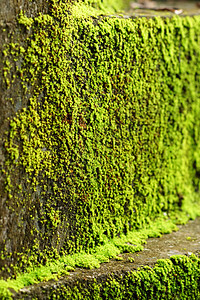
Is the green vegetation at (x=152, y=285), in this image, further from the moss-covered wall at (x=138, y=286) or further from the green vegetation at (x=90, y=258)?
the green vegetation at (x=90, y=258)

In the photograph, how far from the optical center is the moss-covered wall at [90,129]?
7.43ft

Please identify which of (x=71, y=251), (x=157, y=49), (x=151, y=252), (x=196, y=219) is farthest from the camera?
(x=196, y=219)

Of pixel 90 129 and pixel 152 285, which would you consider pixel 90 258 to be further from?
pixel 90 129

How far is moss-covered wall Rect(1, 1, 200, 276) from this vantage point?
2264mm

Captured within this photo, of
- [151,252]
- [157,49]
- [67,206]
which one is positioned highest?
[157,49]

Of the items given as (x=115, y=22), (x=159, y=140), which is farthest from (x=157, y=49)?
(x=159, y=140)

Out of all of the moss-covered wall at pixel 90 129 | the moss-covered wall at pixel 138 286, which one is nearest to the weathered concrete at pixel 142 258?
the moss-covered wall at pixel 138 286

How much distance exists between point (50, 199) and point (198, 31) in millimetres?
2424

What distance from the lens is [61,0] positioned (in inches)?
94.3

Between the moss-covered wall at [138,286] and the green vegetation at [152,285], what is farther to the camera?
the green vegetation at [152,285]

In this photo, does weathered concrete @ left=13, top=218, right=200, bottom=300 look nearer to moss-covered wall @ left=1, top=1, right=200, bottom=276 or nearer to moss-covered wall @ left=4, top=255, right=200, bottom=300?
moss-covered wall @ left=4, top=255, right=200, bottom=300

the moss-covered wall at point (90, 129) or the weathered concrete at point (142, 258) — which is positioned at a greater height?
the moss-covered wall at point (90, 129)

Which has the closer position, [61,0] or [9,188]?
[9,188]

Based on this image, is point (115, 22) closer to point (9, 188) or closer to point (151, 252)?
point (9, 188)
